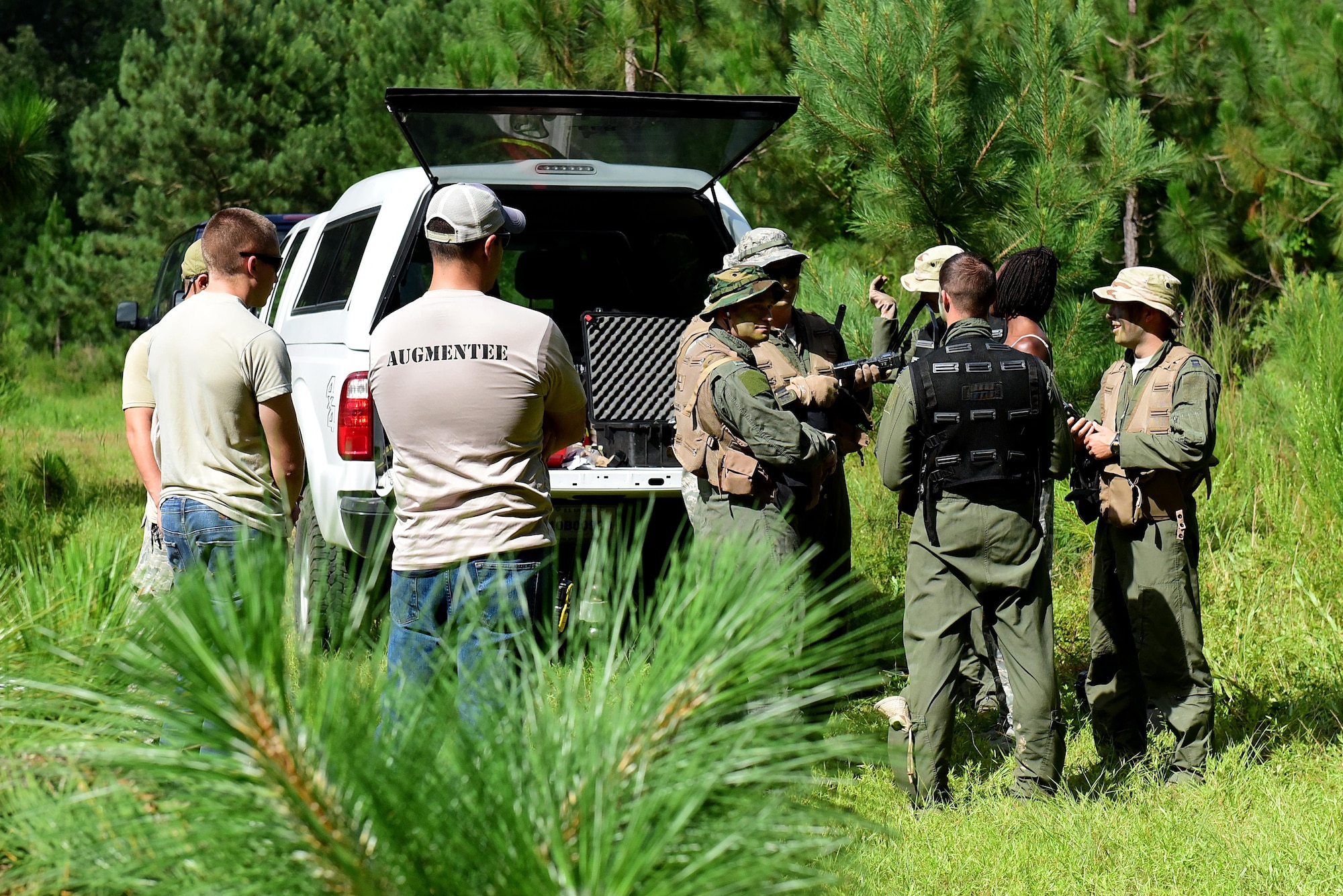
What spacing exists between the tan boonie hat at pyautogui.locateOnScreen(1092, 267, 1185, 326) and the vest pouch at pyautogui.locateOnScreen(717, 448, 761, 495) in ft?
4.24

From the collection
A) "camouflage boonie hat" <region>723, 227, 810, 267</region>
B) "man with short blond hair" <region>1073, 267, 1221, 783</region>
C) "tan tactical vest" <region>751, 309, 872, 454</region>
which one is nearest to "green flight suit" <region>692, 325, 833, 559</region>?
"tan tactical vest" <region>751, 309, 872, 454</region>

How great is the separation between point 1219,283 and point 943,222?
294 inches

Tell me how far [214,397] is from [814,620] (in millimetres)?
2328

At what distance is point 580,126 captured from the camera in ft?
16.1

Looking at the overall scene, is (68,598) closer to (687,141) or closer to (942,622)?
(942,622)

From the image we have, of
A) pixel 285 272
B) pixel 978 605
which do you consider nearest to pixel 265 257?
pixel 978 605

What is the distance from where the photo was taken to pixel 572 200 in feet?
19.5

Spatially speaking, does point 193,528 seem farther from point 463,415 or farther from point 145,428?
point 463,415

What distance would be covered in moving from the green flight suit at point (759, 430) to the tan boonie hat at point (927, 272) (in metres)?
1.11

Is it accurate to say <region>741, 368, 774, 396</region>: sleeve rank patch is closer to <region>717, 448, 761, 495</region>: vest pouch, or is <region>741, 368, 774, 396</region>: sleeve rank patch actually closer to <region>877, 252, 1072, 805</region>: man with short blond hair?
<region>717, 448, 761, 495</region>: vest pouch

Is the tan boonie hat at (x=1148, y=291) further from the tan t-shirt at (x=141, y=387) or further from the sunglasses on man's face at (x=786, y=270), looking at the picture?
the tan t-shirt at (x=141, y=387)

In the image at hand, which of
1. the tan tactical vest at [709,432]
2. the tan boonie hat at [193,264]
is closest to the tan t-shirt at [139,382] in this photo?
the tan boonie hat at [193,264]

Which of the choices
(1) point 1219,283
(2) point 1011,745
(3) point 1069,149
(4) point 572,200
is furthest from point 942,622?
(1) point 1219,283

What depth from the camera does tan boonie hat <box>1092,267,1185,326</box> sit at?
399cm
